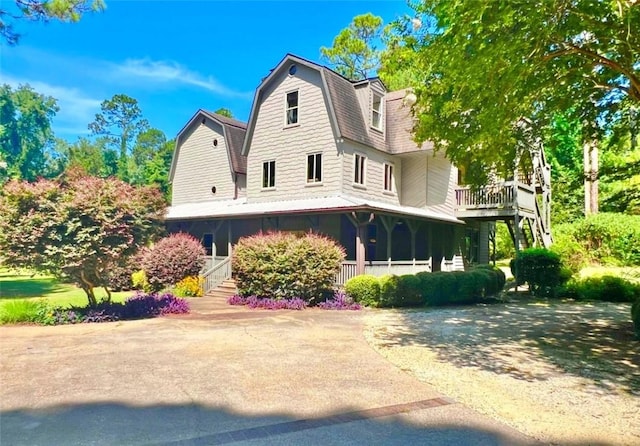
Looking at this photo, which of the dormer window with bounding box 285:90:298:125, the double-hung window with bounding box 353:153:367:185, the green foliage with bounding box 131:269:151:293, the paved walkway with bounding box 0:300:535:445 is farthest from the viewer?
the dormer window with bounding box 285:90:298:125

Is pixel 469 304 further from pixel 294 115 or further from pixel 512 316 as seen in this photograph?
pixel 294 115

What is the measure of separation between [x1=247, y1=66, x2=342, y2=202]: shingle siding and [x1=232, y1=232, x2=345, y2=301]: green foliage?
438 cm

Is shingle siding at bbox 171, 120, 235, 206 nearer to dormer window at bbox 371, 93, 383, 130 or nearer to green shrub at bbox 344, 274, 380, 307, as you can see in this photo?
dormer window at bbox 371, 93, 383, 130

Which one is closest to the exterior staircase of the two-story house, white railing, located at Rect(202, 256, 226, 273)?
the two-story house

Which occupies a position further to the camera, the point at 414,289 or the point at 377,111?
the point at 377,111

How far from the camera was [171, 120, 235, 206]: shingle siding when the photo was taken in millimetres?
24688

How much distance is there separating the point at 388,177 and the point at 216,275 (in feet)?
31.5

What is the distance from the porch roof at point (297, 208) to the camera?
1617 cm

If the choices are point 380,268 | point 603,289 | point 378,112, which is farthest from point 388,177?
point 603,289

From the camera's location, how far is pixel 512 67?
261 inches

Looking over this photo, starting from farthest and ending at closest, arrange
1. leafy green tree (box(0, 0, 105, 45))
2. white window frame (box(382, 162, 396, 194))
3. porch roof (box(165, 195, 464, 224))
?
1. white window frame (box(382, 162, 396, 194))
2. porch roof (box(165, 195, 464, 224))
3. leafy green tree (box(0, 0, 105, 45))

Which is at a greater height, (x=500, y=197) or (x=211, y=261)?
(x=500, y=197)

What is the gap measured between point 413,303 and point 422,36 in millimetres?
9208

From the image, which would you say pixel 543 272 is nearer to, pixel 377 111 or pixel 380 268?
pixel 380 268
